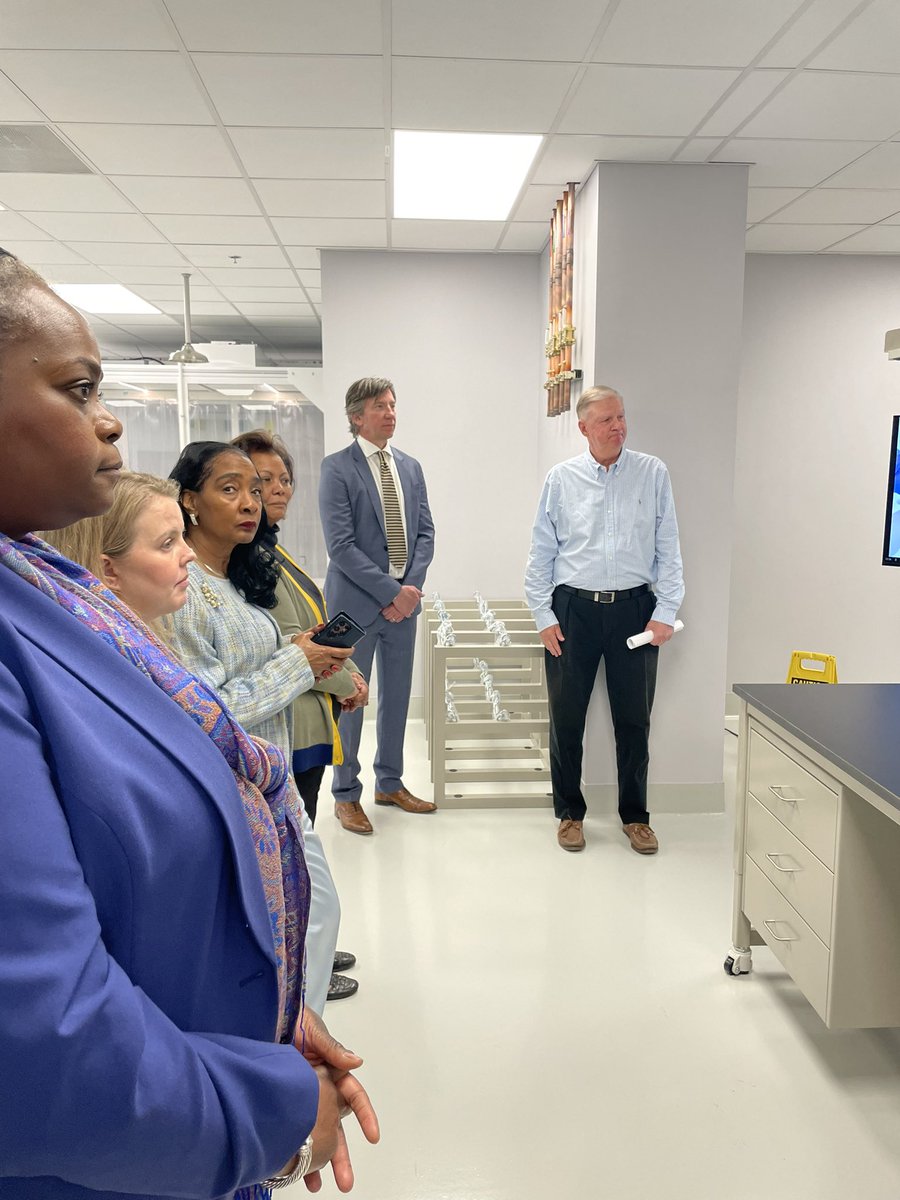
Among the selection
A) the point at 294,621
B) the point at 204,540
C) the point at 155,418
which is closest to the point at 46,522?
the point at 204,540

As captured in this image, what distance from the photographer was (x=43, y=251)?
478 centimetres

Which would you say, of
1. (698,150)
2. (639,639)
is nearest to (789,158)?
(698,150)

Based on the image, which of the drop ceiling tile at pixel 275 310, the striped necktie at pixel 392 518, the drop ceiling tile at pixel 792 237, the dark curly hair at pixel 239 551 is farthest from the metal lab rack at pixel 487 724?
the drop ceiling tile at pixel 275 310

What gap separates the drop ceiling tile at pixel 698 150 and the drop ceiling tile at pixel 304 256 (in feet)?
7.13

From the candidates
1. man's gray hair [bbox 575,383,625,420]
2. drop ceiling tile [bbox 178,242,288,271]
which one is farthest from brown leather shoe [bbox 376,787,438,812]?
drop ceiling tile [bbox 178,242,288,271]

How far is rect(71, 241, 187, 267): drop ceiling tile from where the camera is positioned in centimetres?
463

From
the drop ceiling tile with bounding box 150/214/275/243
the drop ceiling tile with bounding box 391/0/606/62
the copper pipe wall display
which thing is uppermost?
the drop ceiling tile with bounding box 150/214/275/243

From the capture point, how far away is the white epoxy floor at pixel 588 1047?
1.70 metres

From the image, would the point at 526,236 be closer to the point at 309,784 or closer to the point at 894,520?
the point at 894,520

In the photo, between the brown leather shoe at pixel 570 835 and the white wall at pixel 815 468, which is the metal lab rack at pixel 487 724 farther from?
the white wall at pixel 815 468

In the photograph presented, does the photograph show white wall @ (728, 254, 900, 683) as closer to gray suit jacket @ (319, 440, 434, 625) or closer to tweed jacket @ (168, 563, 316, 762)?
gray suit jacket @ (319, 440, 434, 625)

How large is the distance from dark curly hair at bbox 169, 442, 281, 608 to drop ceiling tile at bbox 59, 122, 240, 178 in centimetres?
188

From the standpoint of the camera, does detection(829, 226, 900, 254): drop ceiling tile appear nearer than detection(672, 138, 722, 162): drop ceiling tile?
No

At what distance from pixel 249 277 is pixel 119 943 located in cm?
543
